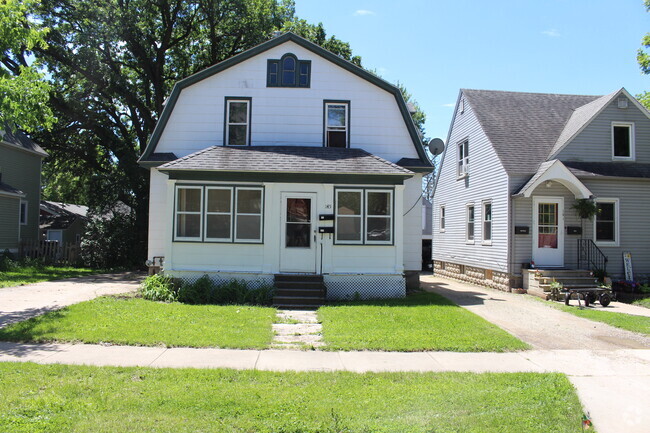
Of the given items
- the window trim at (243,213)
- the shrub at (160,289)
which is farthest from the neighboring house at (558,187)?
the shrub at (160,289)

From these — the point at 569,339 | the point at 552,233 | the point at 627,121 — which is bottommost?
the point at 569,339

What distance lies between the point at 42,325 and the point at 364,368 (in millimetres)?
6376

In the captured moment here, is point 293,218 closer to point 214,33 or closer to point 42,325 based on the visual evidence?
point 42,325

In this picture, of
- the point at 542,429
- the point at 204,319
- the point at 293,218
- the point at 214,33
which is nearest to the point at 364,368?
the point at 542,429

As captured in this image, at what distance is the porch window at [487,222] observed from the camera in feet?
A: 60.0

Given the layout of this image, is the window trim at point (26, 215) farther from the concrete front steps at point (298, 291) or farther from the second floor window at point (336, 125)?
the concrete front steps at point (298, 291)

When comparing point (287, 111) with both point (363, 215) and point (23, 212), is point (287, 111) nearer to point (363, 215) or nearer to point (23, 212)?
point (363, 215)

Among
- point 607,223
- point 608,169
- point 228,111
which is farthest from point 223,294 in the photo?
point 608,169

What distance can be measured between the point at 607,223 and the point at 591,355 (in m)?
10.7

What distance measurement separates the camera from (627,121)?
1738 centimetres

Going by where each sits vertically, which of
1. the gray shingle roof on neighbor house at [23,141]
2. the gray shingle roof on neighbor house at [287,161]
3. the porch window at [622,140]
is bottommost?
the gray shingle roof on neighbor house at [287,161]

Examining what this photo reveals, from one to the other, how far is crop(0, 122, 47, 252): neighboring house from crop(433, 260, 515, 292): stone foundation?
70.2 ft

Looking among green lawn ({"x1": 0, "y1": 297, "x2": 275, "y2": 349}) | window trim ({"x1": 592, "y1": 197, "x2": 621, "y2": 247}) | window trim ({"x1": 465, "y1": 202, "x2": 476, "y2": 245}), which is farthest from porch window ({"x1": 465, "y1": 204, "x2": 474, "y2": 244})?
green lawn ({"x1": 0, "y1": 297, "x2": 275, "y2": 349})

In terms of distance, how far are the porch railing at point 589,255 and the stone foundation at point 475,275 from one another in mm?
2564
